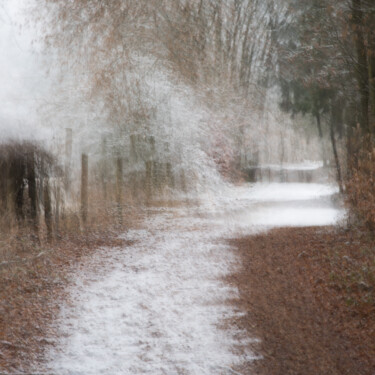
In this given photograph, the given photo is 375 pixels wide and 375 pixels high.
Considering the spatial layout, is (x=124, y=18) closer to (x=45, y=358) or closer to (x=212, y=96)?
(x=212, y=96)

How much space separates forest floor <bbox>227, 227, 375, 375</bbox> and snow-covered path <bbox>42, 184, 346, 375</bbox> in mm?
315

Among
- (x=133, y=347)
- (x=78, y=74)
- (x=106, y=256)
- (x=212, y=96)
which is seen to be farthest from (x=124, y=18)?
Result: (x=133, y=347)

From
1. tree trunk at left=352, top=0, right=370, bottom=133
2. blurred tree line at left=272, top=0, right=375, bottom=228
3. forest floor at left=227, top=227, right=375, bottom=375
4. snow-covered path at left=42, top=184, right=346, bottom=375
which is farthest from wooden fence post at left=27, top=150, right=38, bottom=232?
tree trunk at left=352, top=0, right=370, bottom=133

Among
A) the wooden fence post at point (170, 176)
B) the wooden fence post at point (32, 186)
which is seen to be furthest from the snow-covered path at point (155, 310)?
the wooden fence post at point (170, 176)

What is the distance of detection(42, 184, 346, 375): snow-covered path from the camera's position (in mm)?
4672

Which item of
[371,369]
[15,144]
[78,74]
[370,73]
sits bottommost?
[371,369]

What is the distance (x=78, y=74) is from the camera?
17344 mm

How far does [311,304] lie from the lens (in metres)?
6.07

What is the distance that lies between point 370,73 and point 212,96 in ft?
35.3

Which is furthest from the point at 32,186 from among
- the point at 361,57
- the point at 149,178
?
the point at 361,57

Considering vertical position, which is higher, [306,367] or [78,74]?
[78,74]

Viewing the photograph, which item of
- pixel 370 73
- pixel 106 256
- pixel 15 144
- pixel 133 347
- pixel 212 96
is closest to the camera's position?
pixel 133 347

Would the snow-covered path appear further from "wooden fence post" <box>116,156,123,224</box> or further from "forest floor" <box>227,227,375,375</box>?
"wooden fence post" <box>116,156,123,224</box>

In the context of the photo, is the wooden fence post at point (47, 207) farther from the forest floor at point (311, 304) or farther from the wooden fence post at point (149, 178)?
the wooden fence post at point (149, 178)
